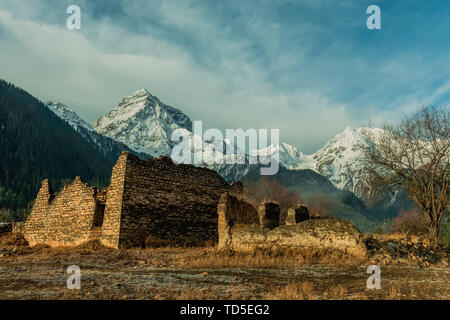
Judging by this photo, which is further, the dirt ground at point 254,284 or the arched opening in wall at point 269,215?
the arched opening in wall at point 269,215

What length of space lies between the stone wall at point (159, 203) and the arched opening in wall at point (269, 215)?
5424 millimetres

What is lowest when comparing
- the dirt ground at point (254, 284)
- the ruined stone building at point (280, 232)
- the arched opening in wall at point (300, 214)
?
the dirt ground at point (254, 284)

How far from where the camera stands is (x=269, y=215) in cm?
1498

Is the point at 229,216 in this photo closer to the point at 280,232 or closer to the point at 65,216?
the point at 280,232

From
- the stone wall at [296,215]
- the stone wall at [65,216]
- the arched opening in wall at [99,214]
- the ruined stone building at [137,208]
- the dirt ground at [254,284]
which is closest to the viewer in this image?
the dirt ground at [254,284]

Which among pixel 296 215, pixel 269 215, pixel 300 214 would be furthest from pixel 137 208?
pixel 300 214

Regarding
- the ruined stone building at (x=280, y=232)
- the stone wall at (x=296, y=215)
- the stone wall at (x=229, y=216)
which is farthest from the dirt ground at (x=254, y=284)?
the stone wall at (x=296, y=215)

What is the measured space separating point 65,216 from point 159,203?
19.8ft

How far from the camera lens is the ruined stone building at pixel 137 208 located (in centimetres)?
1636

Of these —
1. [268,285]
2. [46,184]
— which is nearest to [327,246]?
[268,285]

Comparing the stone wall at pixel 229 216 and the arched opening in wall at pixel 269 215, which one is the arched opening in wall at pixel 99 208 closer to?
the stone wall at pixel 229 216

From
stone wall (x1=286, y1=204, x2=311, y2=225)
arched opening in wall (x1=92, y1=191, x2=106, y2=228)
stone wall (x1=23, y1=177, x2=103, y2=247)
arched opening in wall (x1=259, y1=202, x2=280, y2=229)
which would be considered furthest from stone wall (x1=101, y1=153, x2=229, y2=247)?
stone wall (x1=286, y1=204, x2=311, y2=225)
